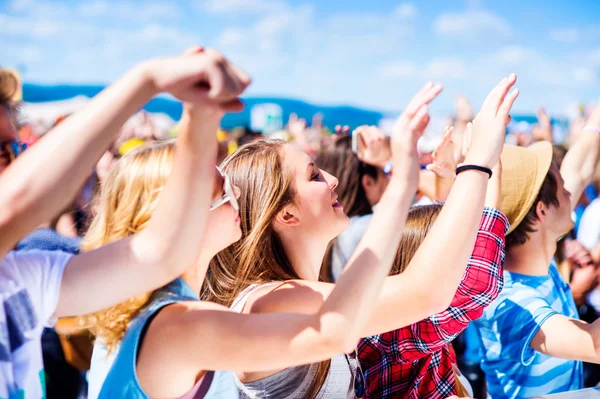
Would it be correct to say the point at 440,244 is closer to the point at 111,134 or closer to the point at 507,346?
the point at 111,134

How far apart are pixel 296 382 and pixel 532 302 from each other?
2.96ft

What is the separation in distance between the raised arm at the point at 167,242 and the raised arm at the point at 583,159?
2163 mm

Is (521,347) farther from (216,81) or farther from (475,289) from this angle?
(216,81)

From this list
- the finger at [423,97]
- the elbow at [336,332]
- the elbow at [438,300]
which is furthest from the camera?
the elbow at [438,300]

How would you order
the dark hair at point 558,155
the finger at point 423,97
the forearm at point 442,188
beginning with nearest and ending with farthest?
the finger at point 423,97, the forearm at point 442,188, the dark hair at point 558,155

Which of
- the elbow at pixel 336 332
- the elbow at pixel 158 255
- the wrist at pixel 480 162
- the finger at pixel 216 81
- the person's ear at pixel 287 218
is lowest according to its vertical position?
the elbow at pixel 336 332

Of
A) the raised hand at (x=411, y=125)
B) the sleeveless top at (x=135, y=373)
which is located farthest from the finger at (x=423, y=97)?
the sleeveless top at (x=135, y=373)

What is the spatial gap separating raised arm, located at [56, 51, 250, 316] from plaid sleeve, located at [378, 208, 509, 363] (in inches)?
31.1

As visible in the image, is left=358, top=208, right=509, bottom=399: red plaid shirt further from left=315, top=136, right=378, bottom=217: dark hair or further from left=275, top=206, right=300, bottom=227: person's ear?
left=315, top=136, right=378, bottom=217: dark hair

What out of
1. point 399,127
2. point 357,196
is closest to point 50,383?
point 357,196

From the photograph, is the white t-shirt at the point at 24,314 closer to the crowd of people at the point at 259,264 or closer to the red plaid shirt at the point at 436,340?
the crowd of people at the point at 259,264

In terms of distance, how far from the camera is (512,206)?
213 cm

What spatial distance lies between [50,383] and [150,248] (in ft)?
7.65

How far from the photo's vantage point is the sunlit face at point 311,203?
65.7 inches
